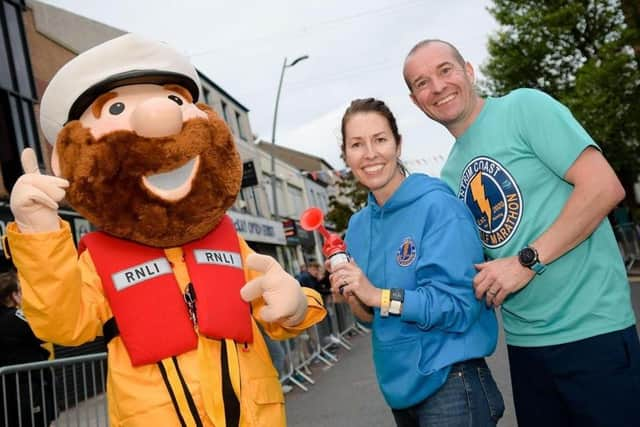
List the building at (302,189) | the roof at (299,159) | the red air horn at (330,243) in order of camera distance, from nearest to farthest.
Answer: the red air horn at (330,243) → the building at (302,189) → the roof at (299,159)

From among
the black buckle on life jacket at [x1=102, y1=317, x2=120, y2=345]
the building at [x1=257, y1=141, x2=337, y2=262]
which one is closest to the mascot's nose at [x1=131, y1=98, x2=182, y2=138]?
the black buckle on life jacket at [x1=102, y1=317, x2=120, y2=345]

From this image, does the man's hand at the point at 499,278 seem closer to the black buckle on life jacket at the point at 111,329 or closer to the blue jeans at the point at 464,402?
the blue jeans at the point at 464,402

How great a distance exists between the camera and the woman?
2.03 metres

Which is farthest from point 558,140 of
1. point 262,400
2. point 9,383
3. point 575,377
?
point 9,383

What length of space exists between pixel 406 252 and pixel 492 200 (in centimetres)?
46

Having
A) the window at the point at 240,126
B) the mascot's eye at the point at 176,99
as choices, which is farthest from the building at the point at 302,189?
the mascot's eye at the point at 176,99

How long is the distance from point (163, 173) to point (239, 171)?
1.17 ft

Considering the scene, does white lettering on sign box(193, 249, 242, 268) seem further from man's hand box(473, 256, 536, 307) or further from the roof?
the roof

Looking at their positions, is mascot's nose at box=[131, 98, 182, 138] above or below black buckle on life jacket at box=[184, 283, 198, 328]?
above

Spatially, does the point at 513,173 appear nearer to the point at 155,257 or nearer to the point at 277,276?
the point at 277,276

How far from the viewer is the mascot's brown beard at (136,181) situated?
2135 mm

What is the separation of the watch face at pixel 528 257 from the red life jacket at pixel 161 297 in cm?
106

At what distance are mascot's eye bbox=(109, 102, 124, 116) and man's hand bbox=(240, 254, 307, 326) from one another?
2.45 ft

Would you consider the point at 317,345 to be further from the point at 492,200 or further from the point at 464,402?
the point at 464,402
